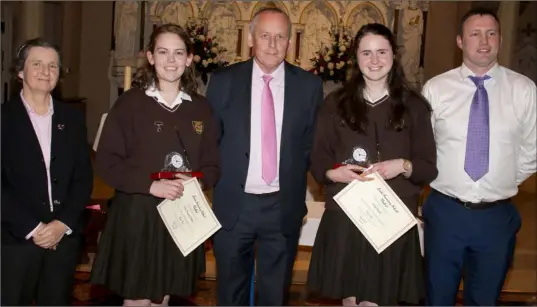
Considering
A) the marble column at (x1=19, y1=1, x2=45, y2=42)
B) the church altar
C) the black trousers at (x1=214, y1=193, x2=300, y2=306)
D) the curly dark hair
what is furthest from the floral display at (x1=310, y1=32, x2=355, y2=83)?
the curly dark hair

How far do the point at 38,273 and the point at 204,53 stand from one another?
5.04 metres

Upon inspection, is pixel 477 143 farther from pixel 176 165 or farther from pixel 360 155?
pixel 176 165

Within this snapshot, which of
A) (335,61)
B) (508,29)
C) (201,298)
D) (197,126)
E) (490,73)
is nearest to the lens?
(197,126)

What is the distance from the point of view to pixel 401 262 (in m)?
3.41

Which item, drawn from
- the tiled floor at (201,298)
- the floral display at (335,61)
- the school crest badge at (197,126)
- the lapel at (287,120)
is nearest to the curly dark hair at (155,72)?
the school crest badge at (197,126)

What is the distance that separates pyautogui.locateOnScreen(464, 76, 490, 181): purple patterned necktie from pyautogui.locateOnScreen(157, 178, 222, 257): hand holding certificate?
4.02 feet

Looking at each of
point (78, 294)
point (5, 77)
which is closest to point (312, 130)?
point (78, 294)

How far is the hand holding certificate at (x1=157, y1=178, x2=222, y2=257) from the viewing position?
3354mm

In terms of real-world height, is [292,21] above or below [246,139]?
above

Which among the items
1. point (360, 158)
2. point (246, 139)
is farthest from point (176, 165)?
point (360, 158)

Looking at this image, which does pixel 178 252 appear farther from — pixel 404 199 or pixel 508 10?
pixel 508 10

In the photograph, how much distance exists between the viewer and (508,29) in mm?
10352

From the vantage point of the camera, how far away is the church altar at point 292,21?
8.91 metres

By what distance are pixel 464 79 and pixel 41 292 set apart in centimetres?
222
